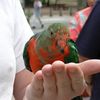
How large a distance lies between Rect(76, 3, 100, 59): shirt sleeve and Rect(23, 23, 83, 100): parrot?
427 millimetres

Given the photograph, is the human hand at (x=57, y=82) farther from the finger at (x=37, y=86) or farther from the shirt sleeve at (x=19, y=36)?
the shirt sleeve at (x=19, y=36)

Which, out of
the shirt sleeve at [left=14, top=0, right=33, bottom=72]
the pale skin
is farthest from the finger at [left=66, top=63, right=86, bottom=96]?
the shirt sleeve at [left=14, top=0, right=33, bottom=72]

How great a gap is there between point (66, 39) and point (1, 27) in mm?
425

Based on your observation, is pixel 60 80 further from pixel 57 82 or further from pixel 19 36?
pixel 19 36

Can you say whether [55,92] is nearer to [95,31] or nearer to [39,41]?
[39,41]

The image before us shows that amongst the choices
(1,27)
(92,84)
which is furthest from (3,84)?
(92,84)

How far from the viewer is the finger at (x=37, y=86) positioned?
81 centimetres

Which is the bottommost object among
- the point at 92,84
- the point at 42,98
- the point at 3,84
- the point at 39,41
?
the point at 92,84

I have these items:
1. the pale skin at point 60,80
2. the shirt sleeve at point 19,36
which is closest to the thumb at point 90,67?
the pale skin at point 60,80

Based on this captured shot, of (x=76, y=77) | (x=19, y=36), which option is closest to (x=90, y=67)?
(x=76, y=77)

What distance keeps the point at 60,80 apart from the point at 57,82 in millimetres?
14

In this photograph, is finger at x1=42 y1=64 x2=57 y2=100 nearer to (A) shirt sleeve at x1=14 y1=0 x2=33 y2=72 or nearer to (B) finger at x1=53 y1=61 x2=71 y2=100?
(B) finger at x1=53 y1=61 x2=71 y2=100

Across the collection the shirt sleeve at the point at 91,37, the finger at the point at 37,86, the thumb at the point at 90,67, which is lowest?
the shirt sleeve at the point at 91,37

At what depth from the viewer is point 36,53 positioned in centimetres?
89
